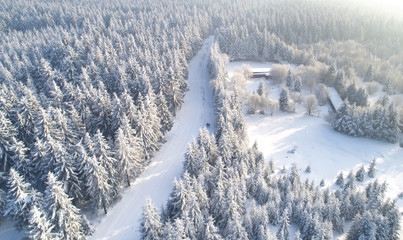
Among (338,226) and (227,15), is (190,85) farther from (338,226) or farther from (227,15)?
(227,15)

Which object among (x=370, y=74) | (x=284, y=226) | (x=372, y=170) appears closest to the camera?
(x=284, y=226)

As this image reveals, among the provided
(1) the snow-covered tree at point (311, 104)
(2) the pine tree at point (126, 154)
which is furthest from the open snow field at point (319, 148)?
(2) the pine tree at point (126, 154)

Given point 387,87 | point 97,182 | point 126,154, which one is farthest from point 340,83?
point 97,182

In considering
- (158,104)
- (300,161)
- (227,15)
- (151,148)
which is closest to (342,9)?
(227,15)

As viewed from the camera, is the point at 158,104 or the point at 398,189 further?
the point at 158,104

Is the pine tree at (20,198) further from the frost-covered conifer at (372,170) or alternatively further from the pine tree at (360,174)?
A: the frost-covered conifer at (372,170)

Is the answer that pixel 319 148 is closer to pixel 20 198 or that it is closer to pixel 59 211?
pixel 59 211

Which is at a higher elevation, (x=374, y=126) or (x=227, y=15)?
(x=227, y=15)
